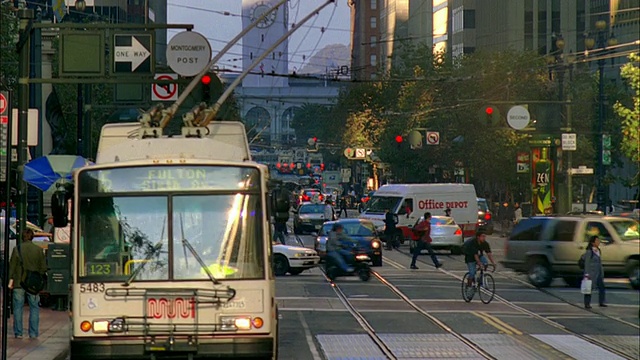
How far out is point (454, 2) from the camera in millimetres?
85625

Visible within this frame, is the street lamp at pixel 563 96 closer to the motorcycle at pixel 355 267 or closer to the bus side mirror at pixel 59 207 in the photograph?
the motorcycle at pixel 355 267

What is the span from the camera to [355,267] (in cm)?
3359

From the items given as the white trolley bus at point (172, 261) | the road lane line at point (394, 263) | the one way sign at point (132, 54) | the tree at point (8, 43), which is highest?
the tree at point (8, 43)

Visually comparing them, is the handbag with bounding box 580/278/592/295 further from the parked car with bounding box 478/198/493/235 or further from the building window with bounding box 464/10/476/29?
the building window with bounding box 464/10/476/29

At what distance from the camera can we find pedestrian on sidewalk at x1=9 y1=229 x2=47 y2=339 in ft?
62.9

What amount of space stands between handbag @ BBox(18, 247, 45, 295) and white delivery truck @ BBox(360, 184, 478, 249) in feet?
114

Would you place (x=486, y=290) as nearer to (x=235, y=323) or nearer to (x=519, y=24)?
(x=235, y=323)

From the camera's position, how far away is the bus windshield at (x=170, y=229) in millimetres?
13383

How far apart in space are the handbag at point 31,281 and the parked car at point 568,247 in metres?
14.5

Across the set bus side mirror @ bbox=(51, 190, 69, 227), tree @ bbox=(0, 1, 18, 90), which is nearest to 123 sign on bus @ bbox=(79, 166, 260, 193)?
bus side mirror @ bbox=(51, 190, 69, 227)

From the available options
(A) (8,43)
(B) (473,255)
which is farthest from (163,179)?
(A) (8,43)

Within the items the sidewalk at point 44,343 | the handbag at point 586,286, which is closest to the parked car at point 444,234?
the handbag at point 586,286

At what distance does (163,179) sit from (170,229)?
Result: 643mm

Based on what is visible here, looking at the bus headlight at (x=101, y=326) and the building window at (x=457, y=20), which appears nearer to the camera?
the bus headlight at (x=101, y=326)
